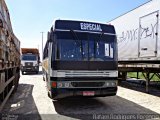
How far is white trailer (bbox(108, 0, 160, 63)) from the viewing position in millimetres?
9688

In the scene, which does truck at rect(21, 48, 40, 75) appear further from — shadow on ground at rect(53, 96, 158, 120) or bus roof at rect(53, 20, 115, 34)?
bus roof at rect(53, 20, 115, 34)

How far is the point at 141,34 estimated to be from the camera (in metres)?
10.9

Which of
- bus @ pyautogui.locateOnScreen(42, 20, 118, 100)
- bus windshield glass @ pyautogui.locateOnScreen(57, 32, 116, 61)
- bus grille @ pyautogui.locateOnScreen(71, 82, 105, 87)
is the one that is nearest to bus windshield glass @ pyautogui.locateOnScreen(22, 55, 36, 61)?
bus @ pyautogui.locateOnScreen(42, 20, 118, 100)

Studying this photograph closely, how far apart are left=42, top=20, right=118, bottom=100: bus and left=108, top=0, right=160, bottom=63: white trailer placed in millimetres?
2242

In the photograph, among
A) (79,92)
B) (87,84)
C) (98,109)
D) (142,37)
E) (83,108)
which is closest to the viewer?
(79,92)

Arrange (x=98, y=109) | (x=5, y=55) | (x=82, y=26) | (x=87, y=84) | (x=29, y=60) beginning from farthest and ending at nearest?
(x=29, y=60), (x=82, y=26), (x=98, y=109), (x=87, y=84), (x=5, y=55)

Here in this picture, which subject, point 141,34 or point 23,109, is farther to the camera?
point 141,34

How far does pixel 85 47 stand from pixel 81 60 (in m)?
0.47

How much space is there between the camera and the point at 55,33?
25.3 feet

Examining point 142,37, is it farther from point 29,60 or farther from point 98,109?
point 29,60

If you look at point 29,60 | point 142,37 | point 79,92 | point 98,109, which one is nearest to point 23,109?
point 79,92

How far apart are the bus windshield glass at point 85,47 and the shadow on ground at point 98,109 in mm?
1621

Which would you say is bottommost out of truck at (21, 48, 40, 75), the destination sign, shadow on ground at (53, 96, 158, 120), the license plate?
shadow on ground at (53, 96, 158, 120)

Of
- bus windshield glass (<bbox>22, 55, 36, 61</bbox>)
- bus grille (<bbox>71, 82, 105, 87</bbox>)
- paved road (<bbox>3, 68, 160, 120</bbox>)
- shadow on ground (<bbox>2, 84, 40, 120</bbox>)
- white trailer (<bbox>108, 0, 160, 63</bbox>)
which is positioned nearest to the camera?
shadow on ground (<bbox>2, 84, 40, 120</bbox>)
